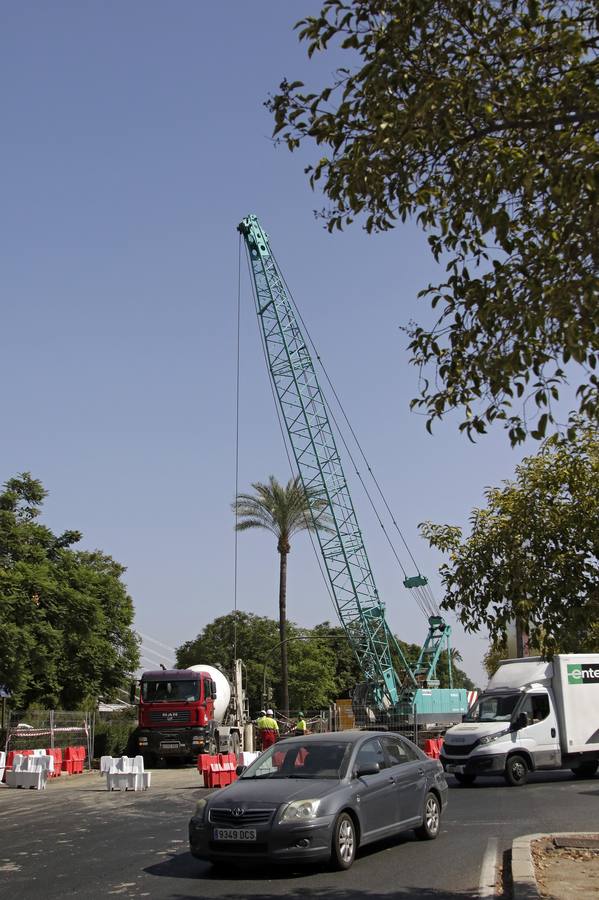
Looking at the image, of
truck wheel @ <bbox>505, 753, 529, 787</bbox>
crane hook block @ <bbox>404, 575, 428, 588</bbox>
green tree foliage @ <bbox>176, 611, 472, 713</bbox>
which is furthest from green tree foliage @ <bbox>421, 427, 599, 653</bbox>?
green tree foliage @ <bbox>176, 611, 472, 713</bbox>

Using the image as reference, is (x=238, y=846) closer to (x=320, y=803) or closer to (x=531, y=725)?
(x=320, y=803)

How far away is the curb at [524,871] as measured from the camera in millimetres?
8206

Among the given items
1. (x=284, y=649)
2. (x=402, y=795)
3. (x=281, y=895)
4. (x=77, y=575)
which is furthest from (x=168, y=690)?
(x=281, y=895)

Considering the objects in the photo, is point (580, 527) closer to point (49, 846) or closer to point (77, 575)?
point (49, 846)

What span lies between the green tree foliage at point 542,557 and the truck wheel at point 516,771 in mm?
8458

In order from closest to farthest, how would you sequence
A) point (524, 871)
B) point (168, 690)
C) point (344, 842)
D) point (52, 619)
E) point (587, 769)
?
point (524, 871)
point (344, 842)
point (587, 769)
point (168, 690)
point (52, 619)

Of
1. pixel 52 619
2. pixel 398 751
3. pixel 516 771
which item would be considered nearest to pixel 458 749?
pixel 516 771

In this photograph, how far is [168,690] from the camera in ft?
103

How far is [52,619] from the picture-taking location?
3584 centimetres

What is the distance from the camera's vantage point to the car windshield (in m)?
11.1

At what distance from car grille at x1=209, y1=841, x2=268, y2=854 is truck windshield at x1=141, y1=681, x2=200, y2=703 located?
2144 centimetres

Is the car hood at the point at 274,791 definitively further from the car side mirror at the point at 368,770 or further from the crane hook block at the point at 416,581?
the crane hook block at the point at 416,581

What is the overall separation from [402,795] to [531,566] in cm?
308

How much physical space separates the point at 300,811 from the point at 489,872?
194 cm
